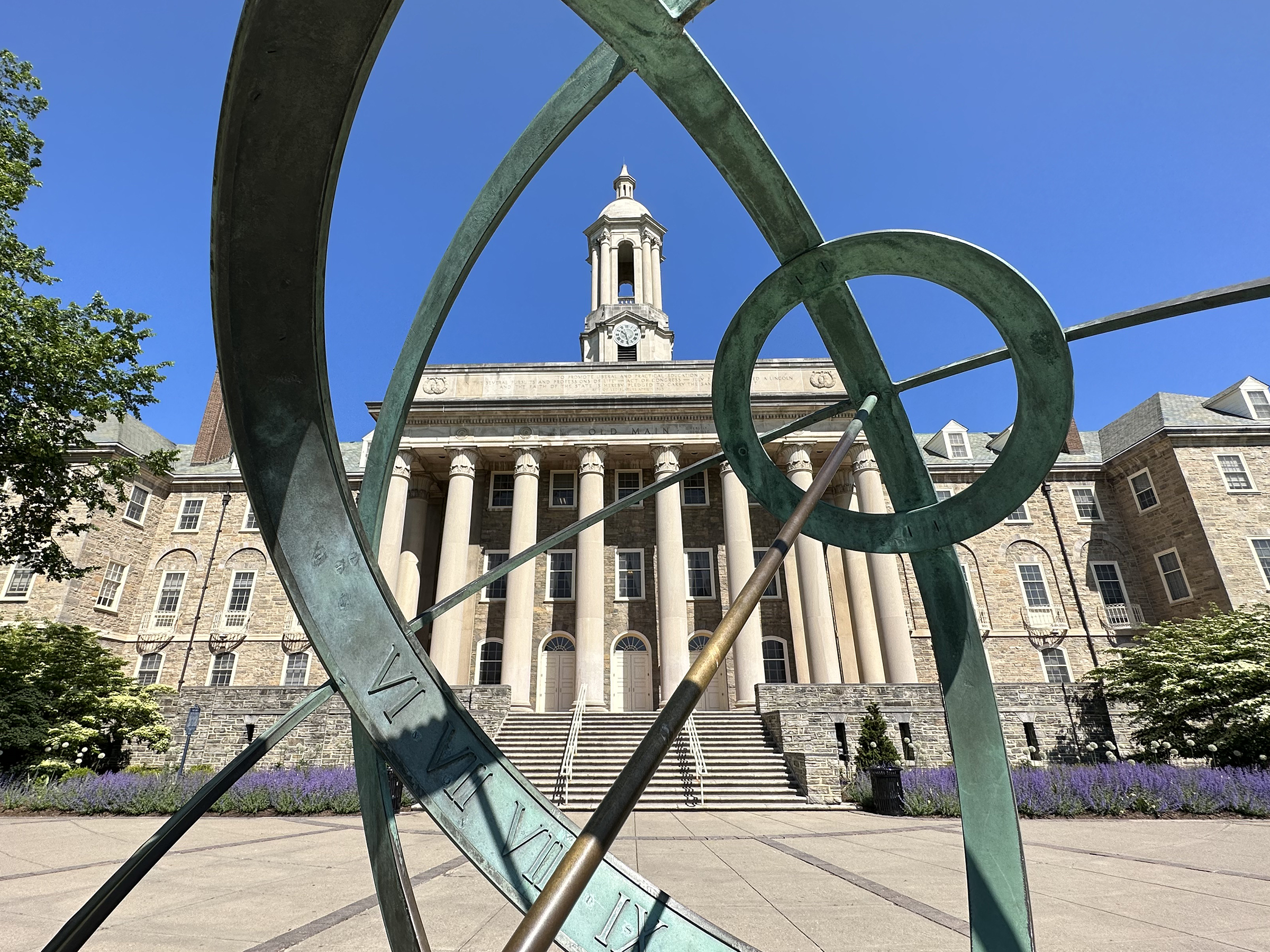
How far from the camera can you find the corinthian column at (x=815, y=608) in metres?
25.3

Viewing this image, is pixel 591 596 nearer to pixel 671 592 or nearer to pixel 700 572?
pixel 671 592

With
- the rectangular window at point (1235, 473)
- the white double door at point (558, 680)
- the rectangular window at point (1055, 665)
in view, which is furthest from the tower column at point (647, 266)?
the rectangular window at point (1235, 473)

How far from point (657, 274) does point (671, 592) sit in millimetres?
24299

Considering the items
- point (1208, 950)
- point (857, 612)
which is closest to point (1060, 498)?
point (857, 612)

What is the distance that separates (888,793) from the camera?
14.2 meters

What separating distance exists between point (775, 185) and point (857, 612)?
85.7ft

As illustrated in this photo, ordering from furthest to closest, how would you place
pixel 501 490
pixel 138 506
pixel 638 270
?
pixel 638 270 → pixel 501 490 → pixel 138 506

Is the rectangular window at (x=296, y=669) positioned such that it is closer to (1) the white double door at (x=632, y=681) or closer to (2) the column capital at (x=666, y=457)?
(1) the white double door at (x=632, y=681)

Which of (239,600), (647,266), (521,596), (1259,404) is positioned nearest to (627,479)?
(521,596)

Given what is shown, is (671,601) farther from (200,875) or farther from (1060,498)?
(1060,498)

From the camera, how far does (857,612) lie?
1053 inches

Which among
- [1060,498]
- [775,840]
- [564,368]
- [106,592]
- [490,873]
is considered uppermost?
[564,368]

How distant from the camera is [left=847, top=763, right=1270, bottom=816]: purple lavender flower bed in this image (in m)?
12.8

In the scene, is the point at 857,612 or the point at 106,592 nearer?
the point at 857,612
